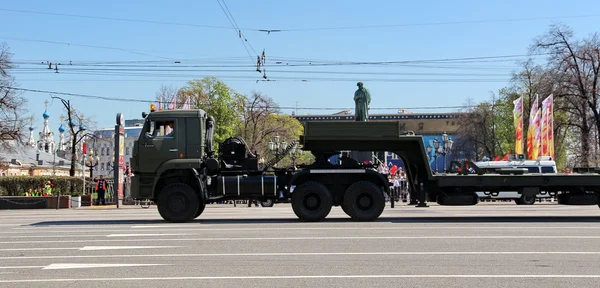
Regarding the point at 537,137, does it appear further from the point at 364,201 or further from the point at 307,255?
the point at 307,255

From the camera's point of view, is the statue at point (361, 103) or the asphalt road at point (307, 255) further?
the statue at point (361, 103)

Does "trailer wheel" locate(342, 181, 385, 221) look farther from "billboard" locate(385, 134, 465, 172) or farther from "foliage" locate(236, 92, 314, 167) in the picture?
"foliage" locate(236, 92, 314, 167)

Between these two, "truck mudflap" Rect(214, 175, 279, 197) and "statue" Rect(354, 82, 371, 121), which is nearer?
"truck mudflap" Rect(214, 175, 279, 197)

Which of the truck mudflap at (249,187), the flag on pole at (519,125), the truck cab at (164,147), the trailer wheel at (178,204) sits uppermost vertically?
the flag on pole at (519,125)

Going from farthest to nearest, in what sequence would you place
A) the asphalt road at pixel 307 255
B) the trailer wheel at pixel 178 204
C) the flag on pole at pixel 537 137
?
the flag on pole at pixel 537 137 → the trailer wheel at pixel 178 204 → the asphalt road at pixel 307 255

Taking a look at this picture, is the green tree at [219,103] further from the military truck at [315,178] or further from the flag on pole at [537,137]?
the military truck at [315,178]

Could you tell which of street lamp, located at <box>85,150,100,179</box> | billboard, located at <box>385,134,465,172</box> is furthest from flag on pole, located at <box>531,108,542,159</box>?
street lamp, located at <box>85,150,100,179</box>

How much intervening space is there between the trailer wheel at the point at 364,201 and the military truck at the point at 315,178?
0.03m

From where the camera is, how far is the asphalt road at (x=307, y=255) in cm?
990

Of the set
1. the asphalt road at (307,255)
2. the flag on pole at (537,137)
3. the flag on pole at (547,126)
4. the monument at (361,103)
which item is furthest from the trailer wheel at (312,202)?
the flag on pole at (547,126)

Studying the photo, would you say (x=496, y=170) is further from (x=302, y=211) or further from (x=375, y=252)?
(x=375, y=252)

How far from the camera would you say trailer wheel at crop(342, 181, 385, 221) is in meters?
20.0

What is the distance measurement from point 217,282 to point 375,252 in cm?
376

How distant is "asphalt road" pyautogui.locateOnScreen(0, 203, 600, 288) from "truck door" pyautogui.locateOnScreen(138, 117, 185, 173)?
2.30 metres
